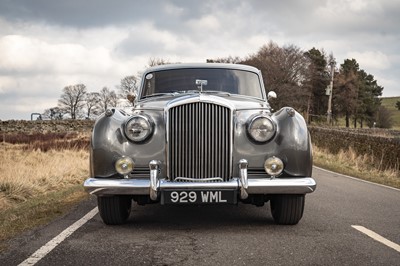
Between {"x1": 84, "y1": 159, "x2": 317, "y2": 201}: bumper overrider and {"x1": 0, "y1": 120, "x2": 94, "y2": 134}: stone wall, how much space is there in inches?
1210

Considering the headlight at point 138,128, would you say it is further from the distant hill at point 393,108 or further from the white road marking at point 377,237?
the distant hill at point 393,108

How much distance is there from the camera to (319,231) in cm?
477

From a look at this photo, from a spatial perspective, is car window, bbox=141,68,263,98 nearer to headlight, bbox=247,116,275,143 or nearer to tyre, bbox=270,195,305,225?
headlight, bbox=247,116,275,143

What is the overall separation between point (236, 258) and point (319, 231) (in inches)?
56.8

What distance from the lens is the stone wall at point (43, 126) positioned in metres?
34.5

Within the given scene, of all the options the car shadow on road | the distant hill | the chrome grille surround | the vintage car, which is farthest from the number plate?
the distant hill

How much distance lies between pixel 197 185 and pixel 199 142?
1.50 feet

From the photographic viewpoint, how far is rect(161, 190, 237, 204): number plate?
14.4 feet

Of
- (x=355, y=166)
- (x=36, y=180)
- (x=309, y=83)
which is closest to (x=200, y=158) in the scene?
(x=36, y=180)

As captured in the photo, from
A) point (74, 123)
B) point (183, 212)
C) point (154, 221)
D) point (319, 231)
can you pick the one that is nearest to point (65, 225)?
point (154, 221)

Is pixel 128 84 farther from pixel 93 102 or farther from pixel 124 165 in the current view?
pixel 124 165

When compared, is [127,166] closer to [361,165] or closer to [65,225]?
[65,225]

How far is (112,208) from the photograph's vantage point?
4.87 meters

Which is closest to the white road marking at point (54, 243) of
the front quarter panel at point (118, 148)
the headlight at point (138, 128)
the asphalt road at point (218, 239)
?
the asphalt road at point (218, 239)
